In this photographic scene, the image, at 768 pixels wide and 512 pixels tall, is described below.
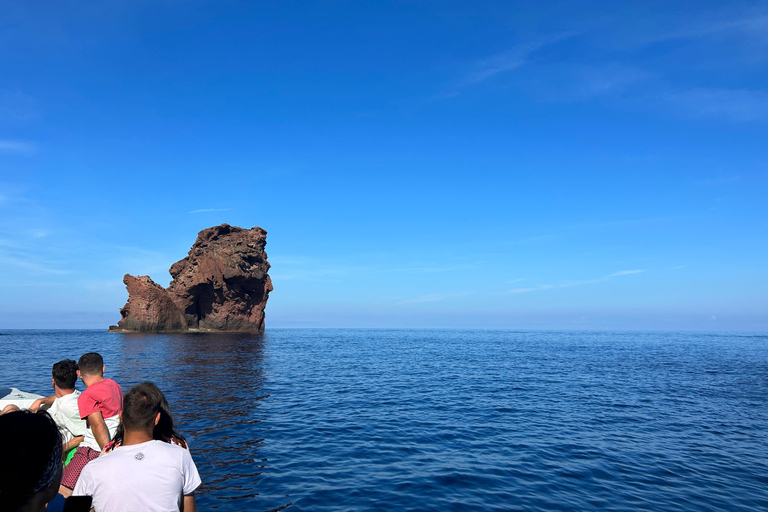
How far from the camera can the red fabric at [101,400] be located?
5.98 meters

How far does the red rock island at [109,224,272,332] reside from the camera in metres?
85.4

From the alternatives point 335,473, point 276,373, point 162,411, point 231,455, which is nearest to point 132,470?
point 162,411

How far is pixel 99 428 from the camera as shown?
5.92 m

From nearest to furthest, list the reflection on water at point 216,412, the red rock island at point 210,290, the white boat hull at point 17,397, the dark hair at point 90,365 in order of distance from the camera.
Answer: the dark hair at point 90,365 < the reflection on water at point 216,412 < the white boat hull at point 17,397 < the red rock island at point 210,290

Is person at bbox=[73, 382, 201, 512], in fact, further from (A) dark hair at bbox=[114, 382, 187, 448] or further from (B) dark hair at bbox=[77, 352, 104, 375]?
(B) dark hair at bbox=[77, 352, 104, 375]

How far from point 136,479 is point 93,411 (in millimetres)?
2908

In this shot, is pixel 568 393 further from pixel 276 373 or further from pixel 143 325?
pixel 143 325

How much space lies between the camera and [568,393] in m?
23.1

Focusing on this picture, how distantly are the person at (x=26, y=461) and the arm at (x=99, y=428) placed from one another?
4089mm

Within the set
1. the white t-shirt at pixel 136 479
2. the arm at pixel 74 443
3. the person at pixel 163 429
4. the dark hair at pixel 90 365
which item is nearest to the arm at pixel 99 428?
→ the arm at pixel 74 443

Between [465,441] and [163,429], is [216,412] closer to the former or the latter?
[465,441]

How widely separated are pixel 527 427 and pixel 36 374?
2962 cm

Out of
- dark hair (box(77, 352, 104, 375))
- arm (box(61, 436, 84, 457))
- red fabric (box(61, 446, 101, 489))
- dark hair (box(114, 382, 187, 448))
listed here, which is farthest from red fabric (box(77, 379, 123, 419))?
dark hair (box(114, 382, 187, 448))

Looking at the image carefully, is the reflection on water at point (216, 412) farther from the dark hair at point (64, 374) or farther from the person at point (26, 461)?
the person at point (26, 461)
